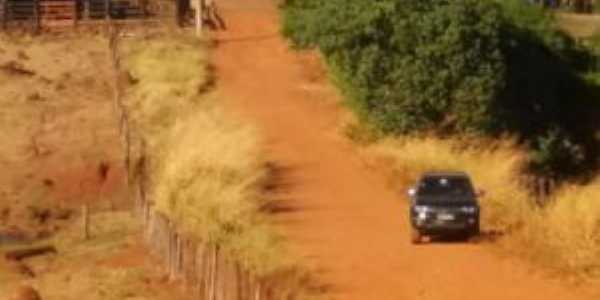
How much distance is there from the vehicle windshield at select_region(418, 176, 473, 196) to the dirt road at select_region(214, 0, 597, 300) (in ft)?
3.40

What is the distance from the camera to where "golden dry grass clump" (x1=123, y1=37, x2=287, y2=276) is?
34.5m

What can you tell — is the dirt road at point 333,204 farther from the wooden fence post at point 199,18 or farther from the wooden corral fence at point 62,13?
the wooden corral fence at point 62,13

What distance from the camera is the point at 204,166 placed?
3997 cm

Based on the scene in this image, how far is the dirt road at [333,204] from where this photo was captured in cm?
3070

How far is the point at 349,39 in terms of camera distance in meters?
51.9

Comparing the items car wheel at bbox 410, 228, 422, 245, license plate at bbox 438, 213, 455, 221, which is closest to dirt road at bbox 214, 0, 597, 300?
car wheel at bbox 410, 228, 422, 245

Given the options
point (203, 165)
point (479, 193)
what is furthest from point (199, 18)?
point (479, 193)

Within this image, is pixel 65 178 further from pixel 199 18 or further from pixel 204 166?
pixel 199 18

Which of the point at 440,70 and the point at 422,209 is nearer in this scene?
the point at 422,209

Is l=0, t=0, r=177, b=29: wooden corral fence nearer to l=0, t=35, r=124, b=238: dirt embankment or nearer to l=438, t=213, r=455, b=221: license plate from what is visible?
l=0, t=35, r=124, b=238: dirt embankment

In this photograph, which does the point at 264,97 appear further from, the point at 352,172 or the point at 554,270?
the point at 554,270

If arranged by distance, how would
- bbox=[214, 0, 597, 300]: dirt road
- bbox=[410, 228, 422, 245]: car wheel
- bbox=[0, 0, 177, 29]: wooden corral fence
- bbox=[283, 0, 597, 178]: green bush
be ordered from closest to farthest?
bbox=[214, 0, 597, 300]: dirt road → bbox=[410, 228, 422, 245]: car wheel → bbox=[283, 0, 597, 178]: green bush → bbox=[0, 0, 177, 29]: wooden corral fence

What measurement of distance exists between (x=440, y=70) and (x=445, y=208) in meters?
16.2

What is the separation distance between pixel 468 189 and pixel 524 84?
19518 mm
